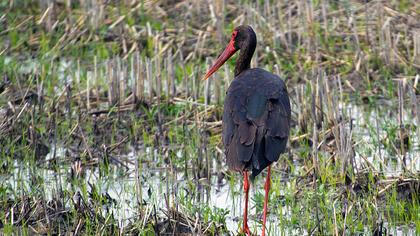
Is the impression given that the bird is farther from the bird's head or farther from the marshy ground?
the bird's head

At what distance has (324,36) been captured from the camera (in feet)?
33.1

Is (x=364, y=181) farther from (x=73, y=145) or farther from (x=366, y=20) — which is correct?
(x=366, y=20)

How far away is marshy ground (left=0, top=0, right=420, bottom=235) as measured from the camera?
250 inches

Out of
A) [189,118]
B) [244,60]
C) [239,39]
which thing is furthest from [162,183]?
[189,118]

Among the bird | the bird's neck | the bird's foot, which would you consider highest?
the bird's neck

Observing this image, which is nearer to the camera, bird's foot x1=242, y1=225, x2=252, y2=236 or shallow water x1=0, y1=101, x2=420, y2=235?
bird's foot x1=242, y1=225, x2=252, y2=236

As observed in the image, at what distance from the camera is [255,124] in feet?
20.8

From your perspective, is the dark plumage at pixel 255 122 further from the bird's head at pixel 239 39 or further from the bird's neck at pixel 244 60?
the bird's head at pixel 239 39

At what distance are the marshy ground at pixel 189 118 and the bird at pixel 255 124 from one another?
39 cm

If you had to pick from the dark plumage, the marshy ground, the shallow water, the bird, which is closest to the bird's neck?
the bird

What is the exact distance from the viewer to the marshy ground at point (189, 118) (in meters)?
6.34

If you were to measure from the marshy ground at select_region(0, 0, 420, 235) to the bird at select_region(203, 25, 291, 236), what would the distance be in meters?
0.39

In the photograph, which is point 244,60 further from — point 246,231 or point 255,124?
point 246,231

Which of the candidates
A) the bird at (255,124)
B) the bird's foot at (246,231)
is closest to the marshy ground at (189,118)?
the bird's foot at (246,231)
